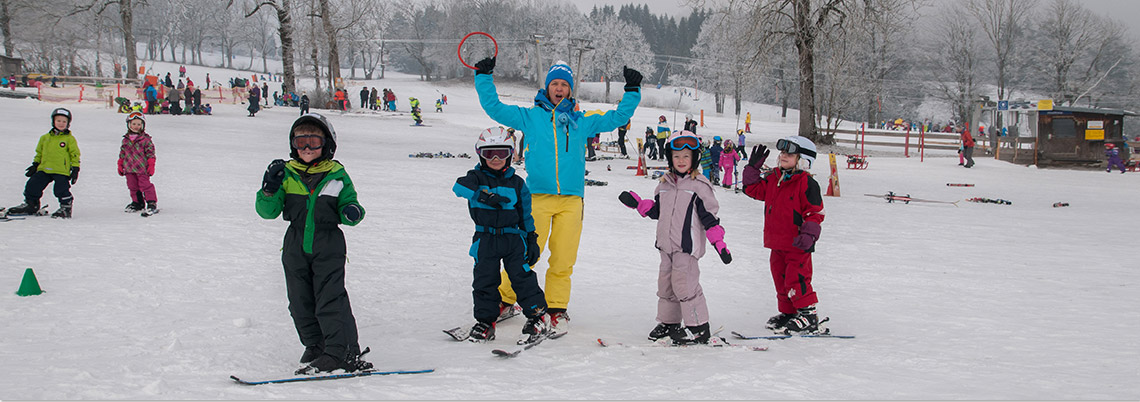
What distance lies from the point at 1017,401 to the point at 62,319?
599 cm

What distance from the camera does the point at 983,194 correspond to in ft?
61.2

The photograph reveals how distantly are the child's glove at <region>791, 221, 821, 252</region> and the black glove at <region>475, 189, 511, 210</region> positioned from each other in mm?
2124

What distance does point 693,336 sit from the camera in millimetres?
5129

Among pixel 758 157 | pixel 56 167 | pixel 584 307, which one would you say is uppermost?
pixel 758 157

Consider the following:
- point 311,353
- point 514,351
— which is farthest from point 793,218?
point 311,353

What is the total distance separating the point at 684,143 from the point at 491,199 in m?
1.38

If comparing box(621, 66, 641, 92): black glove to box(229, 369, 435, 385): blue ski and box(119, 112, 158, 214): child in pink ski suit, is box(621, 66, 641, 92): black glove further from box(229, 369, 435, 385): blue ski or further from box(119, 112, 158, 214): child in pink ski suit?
box(119, 112, 158, 214): child in pink ski suit

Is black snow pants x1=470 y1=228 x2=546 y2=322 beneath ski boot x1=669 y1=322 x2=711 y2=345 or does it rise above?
above

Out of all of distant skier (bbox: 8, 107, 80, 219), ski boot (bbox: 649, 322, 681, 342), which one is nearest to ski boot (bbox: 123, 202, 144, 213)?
distant skier (bbox: 8, 107, 80, 219)

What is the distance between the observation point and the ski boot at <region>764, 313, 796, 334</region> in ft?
18.7

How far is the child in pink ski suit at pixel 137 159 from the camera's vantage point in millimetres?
10293

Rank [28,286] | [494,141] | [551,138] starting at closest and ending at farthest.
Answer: [494,141]
[551,138]
[28,286]

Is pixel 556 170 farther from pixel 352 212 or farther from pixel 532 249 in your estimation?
pixel 352 212

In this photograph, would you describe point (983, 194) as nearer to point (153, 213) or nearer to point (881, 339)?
point (881, 339)
